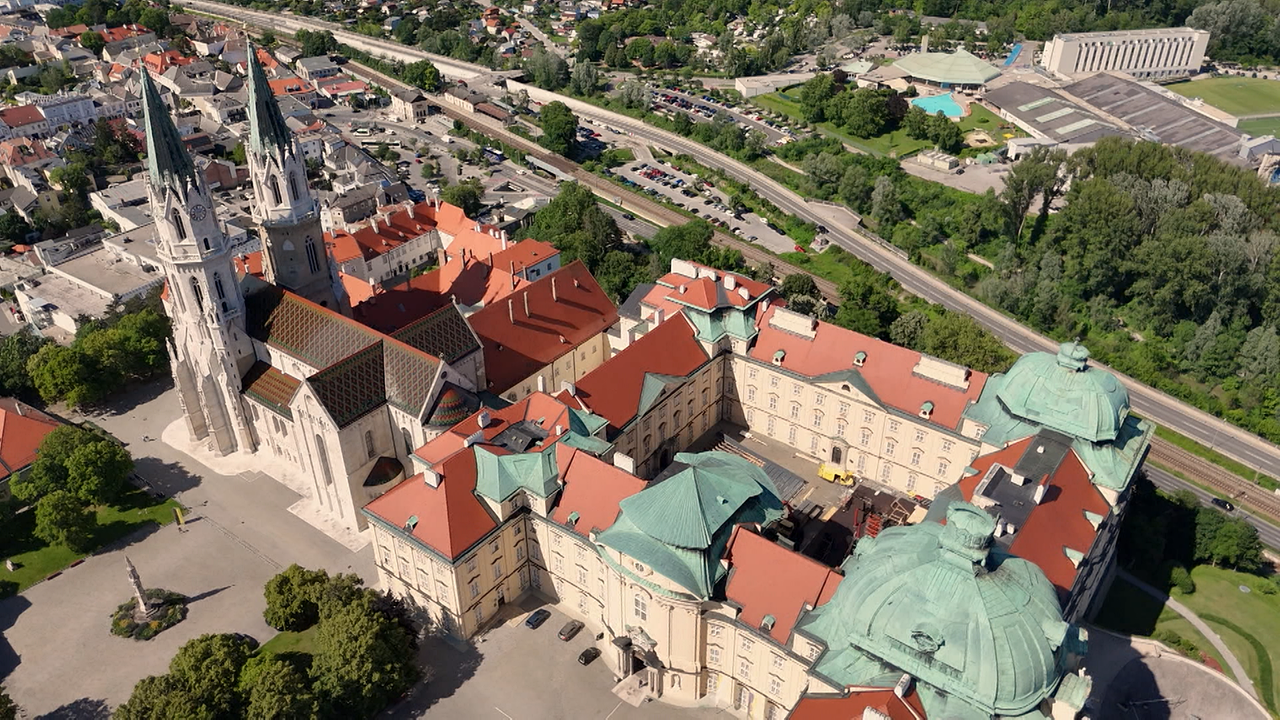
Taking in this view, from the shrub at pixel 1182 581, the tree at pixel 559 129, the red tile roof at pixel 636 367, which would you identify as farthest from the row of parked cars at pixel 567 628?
the tree at pixel 559 129

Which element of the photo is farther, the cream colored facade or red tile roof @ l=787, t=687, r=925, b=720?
the cream colored facade

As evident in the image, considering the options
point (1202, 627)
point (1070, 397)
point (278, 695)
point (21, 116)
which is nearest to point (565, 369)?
point (278, 695)

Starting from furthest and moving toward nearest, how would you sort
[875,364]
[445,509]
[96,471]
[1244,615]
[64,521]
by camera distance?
[875,364] → [96,471] → [64,521] → [1244,615] → [445,509]

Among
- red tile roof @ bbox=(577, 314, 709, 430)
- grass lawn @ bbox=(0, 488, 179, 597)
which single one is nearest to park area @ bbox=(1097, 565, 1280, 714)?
red tile roof @ bbox=(577, 314, 709, 430)

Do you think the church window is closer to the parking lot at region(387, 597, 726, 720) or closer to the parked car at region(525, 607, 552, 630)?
the parking lot at region(387, 597, 726, 720)

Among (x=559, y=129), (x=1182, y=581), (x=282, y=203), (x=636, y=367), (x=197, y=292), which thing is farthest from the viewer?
(x=559, y=129)

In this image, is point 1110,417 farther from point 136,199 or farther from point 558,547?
point 136,199

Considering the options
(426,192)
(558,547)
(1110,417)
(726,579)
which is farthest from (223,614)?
(426,192)

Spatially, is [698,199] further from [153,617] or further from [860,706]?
[860,706]
